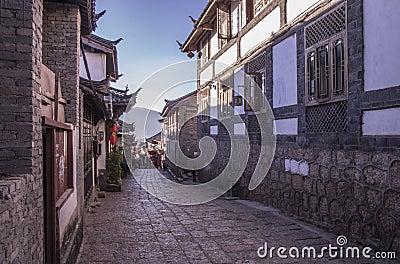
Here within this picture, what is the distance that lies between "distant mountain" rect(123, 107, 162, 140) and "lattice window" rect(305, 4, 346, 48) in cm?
1341

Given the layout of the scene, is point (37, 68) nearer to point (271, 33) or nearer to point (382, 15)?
point (382, 15)

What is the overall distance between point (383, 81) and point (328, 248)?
2703 mm

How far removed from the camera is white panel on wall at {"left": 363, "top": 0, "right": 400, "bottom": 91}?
5070mm

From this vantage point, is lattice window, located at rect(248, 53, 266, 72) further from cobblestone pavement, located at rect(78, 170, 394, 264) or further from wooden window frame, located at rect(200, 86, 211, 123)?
wooden window frame, located at rect(200, 86, 211, 123)

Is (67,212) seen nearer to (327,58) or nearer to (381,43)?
(381,43)

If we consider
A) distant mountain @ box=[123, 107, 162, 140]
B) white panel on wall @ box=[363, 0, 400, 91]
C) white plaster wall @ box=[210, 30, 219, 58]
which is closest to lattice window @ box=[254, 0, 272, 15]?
white plaster wall @ box=[210, 30, 219, 58]

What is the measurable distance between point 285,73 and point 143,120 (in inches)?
700

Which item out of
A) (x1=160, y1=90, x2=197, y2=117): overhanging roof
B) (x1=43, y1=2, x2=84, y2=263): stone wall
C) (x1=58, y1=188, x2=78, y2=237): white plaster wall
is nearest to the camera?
(x1=58, y1=188, x2=78, y2=237): white plaster wall

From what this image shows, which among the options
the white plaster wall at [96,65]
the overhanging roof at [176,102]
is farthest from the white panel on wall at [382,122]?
the overhanging roof at [176,102]

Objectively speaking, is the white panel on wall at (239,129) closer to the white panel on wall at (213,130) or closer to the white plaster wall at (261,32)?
the white plaster wall at (261,32)

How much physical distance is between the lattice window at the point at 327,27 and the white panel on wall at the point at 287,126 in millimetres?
1717

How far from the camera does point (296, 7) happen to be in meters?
8.12

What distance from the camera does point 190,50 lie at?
19.3m

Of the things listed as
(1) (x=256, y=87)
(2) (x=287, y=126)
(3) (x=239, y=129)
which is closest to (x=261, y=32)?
(1) (x=256, y=87)
